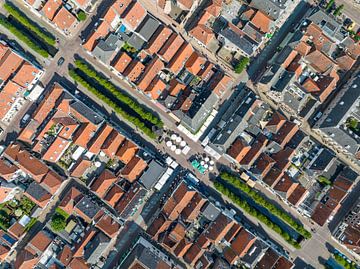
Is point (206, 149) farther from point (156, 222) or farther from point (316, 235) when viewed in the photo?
point (316, 235)

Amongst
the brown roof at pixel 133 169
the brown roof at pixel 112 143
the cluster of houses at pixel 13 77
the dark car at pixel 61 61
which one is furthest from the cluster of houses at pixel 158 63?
the cluster of houses at pixel 13 77

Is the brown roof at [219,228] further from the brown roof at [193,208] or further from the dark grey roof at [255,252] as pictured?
the dark grey roof at [255,252]

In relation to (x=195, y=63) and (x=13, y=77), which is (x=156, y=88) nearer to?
(x=195, y=63)

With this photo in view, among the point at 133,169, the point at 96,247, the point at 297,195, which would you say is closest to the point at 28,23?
the point at 133,169

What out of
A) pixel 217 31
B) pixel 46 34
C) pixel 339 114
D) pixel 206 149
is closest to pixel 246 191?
pixel 206 149

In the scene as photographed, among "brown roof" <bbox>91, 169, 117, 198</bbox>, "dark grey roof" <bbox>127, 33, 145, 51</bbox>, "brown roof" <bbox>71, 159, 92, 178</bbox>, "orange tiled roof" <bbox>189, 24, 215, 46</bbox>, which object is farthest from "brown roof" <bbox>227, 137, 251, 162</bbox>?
"brown roof" <bbox>71, 159, 92, 178</bbox>
